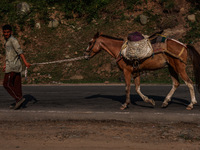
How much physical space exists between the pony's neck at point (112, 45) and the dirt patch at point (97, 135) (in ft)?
7.30

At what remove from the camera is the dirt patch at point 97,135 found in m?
6.23

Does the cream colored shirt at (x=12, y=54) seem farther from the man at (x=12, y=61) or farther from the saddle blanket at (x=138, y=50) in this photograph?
the saddle blanket at (x=138, y=50)

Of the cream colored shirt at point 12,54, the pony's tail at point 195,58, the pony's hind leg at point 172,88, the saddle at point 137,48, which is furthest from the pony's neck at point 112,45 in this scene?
the cream colored shirt at point 12,54

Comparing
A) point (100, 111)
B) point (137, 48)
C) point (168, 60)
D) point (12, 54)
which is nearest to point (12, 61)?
point (12, 54)

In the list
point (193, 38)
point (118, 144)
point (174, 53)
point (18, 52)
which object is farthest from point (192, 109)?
point (193, 38)

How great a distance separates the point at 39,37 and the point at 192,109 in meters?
20.2

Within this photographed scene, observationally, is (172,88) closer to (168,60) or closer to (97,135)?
(168,60)

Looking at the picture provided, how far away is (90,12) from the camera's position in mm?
28609

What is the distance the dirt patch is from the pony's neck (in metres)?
2.23

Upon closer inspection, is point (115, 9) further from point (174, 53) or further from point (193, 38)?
point (174, 53)

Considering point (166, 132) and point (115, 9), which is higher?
point (115, 9)

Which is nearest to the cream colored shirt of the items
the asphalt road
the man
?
the man

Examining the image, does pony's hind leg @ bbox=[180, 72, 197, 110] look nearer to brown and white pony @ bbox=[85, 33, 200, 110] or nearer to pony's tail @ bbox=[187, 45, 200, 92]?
brown and white pony @ bbox=[85, 33, 200, 110]

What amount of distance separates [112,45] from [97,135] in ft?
11.6
